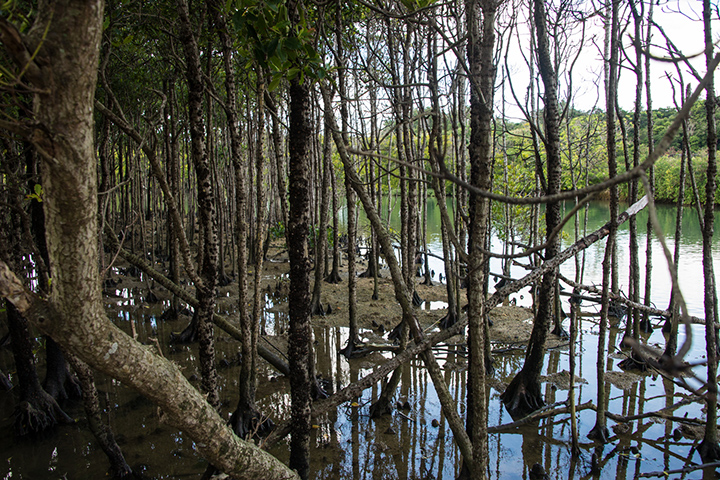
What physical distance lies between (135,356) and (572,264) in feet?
49.5

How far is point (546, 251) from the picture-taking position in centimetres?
478

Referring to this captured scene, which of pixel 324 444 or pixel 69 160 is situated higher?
pixel 69 160

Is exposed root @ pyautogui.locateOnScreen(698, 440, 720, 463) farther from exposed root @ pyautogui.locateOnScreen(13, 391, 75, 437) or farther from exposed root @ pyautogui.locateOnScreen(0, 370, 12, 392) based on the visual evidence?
exposed root @ pyautogui.locateOnScreen(0, 370, 12, 392)

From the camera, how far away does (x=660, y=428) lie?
193 inches

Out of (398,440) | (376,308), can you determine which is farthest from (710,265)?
(376,308)

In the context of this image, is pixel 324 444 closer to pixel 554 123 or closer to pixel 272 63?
pixel 272 63

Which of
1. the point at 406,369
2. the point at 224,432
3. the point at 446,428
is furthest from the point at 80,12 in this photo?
the point at 406,369

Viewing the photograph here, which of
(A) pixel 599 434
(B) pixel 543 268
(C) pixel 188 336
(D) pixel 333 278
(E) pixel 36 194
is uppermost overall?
(E) pixel 36 194

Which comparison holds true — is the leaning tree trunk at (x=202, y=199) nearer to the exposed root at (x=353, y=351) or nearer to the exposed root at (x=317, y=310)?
the exposed root at (x=353, y=351)

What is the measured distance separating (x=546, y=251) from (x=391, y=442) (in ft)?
9.02

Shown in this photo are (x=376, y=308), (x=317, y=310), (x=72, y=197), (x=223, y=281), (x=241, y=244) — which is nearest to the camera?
(x=72, y=197)

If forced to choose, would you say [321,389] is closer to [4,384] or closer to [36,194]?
[36,194]

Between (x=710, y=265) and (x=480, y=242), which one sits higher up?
Answer: (x=480, y=242)

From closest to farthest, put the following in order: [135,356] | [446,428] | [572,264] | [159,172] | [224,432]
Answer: [135,356], [224,432], [159,172], [446,428], [572,264]
